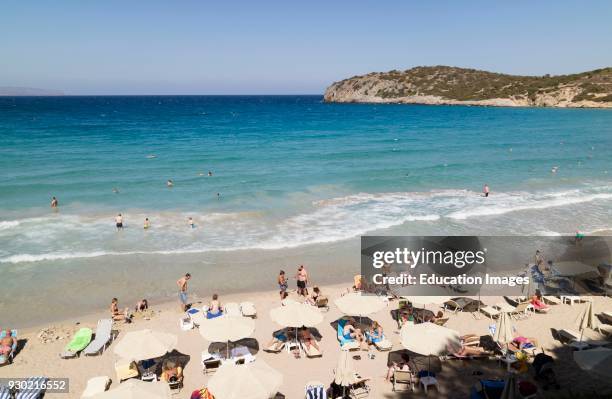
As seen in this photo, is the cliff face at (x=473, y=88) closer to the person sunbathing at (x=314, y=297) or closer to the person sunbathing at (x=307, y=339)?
the person sunbathing at (x=314, y=297)

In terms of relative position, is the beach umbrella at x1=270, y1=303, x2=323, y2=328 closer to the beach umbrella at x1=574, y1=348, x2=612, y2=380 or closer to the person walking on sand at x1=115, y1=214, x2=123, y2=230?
the beach umbrella at x1=574, y1=348, x2=612, y2=380

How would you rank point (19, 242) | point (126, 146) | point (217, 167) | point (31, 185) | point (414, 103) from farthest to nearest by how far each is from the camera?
point (414, 103) < point (126, 146) < point (217, 167) < point (31, 185) < point (19, 242)

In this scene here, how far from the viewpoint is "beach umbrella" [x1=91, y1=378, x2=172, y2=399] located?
8.58 metres

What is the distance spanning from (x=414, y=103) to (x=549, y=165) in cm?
11433

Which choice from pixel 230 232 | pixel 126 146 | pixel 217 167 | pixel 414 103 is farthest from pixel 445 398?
pixel 414 103

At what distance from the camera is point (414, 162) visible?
Result: 138 feet

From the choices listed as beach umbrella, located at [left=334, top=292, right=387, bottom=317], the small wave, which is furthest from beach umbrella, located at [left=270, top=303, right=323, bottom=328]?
the small wave

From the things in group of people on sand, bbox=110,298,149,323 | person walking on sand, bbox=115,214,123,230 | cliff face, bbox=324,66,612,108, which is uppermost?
cliff face, bbox=324,66,612,108

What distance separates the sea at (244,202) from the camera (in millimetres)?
18734

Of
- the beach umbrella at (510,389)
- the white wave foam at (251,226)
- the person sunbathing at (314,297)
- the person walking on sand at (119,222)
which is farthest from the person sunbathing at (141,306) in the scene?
the beach umbrella at (510,389)

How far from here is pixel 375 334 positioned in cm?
1262

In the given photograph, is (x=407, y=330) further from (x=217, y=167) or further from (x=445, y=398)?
(x=217, y=167)

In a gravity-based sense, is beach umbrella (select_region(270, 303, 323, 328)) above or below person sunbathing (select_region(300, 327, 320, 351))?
above

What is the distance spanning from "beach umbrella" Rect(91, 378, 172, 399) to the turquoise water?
11.9 metres
